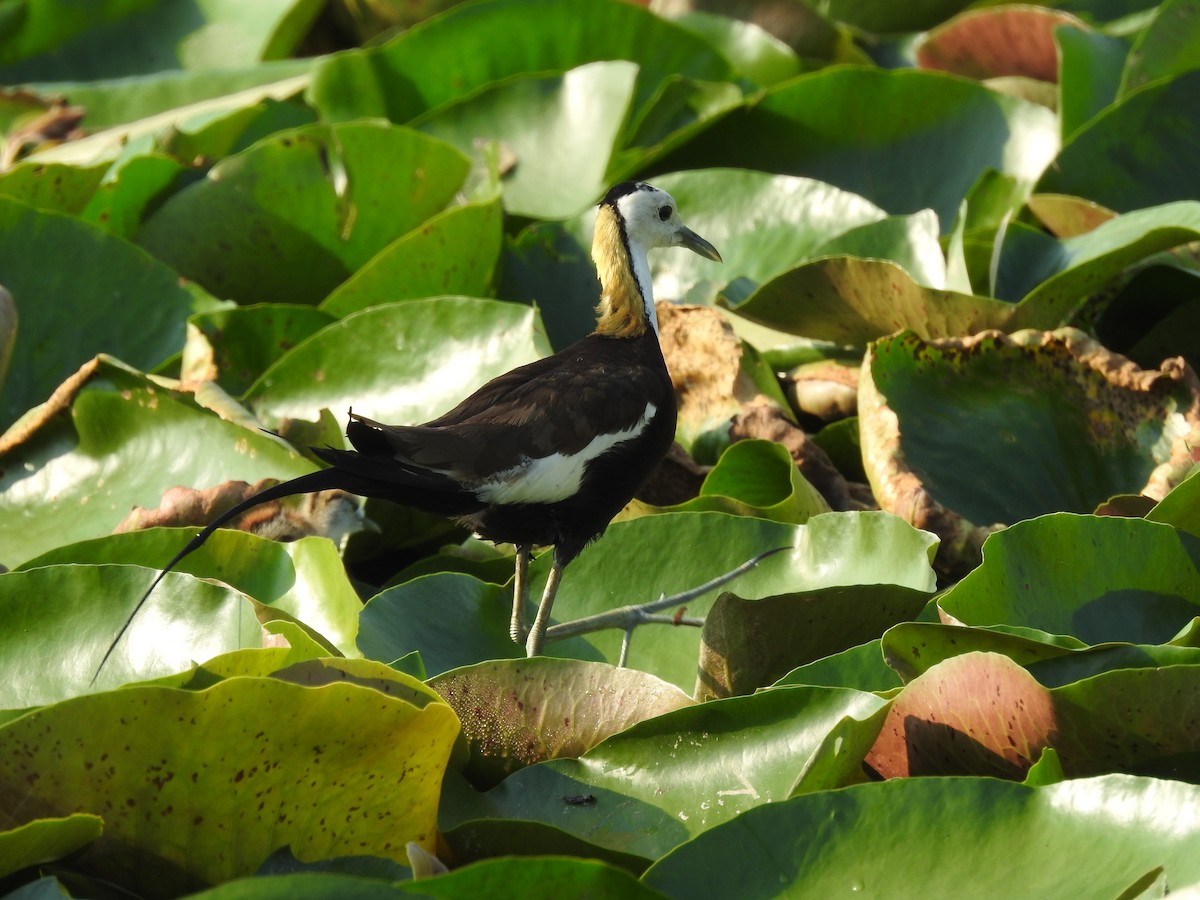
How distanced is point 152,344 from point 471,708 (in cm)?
142

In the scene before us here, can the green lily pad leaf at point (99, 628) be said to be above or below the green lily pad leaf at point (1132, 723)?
above

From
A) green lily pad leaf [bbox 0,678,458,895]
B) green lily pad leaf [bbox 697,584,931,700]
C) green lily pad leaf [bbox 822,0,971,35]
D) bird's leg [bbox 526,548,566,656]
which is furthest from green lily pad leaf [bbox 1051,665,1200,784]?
green lily pad leaf [bbox 822,0,971,35]

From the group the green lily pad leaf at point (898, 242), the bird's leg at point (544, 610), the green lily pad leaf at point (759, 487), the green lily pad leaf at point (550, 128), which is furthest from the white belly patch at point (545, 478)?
Answer: the green lily pad leaf at point (550, 128)

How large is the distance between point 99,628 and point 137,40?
285 cm

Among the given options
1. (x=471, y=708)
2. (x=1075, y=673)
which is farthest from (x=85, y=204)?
(x=1075, y=673)

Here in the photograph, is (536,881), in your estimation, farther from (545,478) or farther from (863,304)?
(863,304)

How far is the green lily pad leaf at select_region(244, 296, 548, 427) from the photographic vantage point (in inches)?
104

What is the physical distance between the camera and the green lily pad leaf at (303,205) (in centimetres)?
314

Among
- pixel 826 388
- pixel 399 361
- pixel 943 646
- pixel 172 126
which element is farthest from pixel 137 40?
pixel 943 646

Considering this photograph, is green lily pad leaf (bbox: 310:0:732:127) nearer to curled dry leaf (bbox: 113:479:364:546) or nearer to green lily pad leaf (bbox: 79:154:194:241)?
green lily pad leaf (bbox: 79:154:194:241)

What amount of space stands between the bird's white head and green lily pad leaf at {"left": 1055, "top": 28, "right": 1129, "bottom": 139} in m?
1.04

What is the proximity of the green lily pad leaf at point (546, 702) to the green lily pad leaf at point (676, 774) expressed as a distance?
69 mm

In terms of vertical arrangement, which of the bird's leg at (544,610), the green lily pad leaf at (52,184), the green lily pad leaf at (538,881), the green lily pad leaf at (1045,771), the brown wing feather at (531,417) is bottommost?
the bird's leg at (544,610)

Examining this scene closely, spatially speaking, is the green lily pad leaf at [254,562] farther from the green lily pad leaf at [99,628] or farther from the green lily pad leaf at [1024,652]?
the green lily pad leaf at [1024,652]
